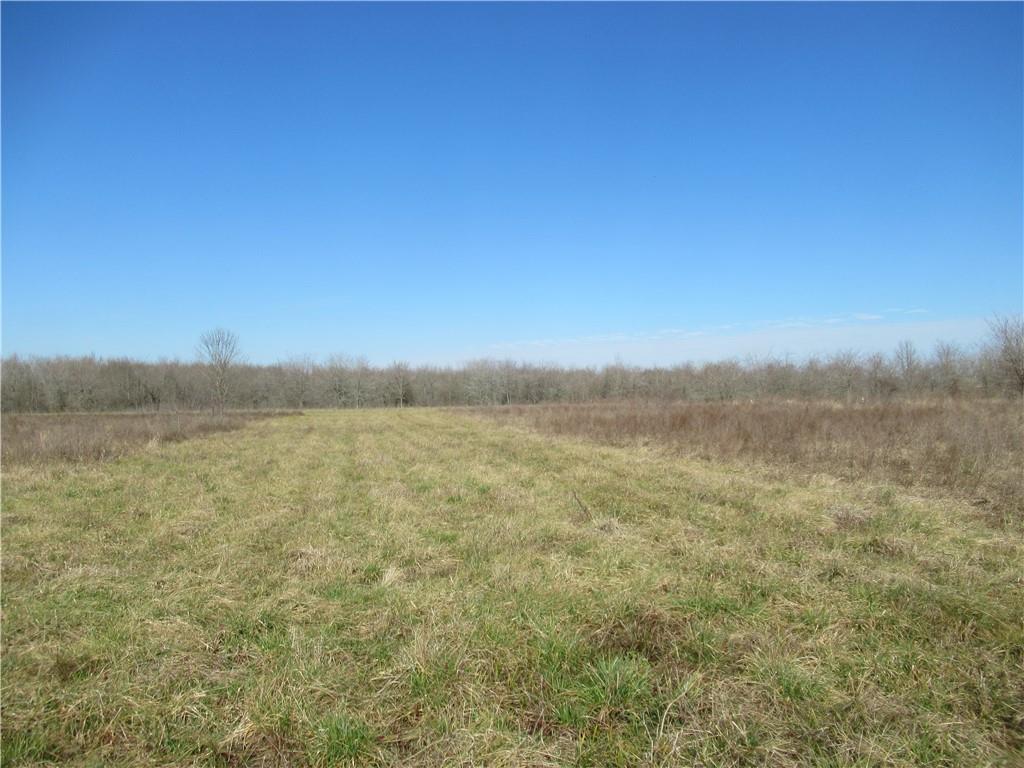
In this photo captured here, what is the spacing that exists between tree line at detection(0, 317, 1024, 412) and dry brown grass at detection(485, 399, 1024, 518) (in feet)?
69.8

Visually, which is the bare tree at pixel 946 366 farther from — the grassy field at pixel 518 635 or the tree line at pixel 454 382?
the grassy field at pixel 518 635

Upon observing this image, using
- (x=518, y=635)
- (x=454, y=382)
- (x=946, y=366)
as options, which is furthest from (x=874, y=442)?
(x=454, y=382)

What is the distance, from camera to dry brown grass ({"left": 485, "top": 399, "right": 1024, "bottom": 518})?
28.8 ft

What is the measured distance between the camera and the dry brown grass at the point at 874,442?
8773mm

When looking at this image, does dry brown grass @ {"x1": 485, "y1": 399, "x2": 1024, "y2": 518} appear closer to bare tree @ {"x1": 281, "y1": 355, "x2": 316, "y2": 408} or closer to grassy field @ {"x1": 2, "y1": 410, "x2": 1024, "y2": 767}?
grassy field @ {"x1": 2, "y1": 410, "x2": 1024, "y2": 767}

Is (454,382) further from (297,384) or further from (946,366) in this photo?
(946,366)

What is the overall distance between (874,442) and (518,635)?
40.7 ft

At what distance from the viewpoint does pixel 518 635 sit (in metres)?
3.69

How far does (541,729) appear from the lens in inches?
109

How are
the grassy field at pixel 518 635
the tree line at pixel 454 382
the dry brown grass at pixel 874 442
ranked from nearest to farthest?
the grassy field at pixel 518 635, the dry brown grass at pixel 874 442, the tree line at pixel 454 382

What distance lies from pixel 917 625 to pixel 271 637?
4.89m

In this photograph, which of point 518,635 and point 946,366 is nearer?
point 518,635

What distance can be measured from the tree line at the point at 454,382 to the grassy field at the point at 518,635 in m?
34.1

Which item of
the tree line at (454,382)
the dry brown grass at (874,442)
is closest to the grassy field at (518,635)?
the dry brown grass at (874,442)
